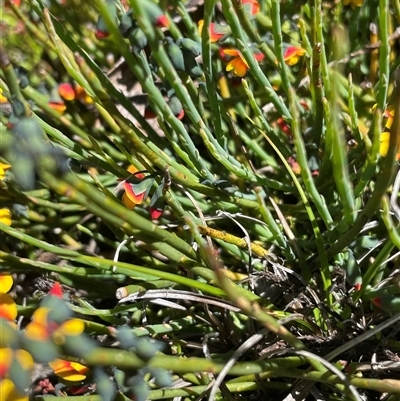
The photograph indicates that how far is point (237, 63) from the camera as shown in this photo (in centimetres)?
113

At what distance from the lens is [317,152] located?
44.7 inches

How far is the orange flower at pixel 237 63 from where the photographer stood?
1.12 m

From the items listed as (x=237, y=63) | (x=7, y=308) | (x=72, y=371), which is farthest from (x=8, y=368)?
(x=237, y=63)

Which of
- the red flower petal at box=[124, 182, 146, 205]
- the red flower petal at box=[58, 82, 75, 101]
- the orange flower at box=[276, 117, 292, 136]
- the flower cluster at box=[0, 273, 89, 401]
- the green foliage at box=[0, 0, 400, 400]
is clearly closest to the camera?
the flower cluster at box=[0, 273, 89, 401]

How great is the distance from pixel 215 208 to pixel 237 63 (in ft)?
1.01

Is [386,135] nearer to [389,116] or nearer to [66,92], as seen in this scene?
[389,116]

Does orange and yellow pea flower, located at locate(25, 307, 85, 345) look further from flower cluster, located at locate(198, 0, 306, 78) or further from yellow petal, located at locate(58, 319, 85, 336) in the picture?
flower cluster, located at locate(198, 0, 306, 78)

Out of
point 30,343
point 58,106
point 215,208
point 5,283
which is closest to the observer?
point 30,343

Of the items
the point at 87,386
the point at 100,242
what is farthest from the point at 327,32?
the point at 87,386

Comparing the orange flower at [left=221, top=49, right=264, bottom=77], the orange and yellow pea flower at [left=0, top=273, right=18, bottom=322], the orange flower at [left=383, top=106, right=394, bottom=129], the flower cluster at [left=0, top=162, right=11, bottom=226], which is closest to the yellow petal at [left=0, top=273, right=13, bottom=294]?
the orange and yellow pea flower at [left=0, top=273, right=18, bottom=322]

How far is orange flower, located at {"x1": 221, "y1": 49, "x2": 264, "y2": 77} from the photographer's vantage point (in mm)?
1120

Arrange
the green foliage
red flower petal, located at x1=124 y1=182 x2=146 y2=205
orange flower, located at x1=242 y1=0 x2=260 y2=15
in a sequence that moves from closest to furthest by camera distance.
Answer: the green foliage < red flower petal, located at x1=124 y1=182 x2=146 y2=205 < orange flower, located at x1=242 y1=0 x2=260 y2=15

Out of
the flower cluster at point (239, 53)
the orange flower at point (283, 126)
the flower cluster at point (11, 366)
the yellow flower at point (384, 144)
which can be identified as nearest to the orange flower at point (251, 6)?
the flower cluster at point (239, 53)

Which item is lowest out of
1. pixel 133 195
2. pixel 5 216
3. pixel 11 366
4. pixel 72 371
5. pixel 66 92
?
pixel 11 366
